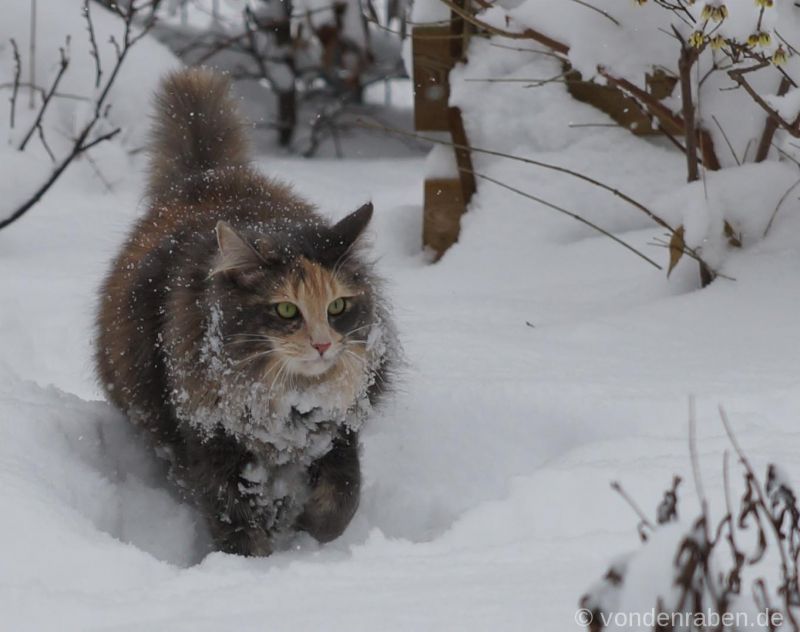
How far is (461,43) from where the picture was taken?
5.12 m

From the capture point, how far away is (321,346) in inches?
108

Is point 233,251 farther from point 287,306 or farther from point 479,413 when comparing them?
point 479,413

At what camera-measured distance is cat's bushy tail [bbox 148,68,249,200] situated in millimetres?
3855

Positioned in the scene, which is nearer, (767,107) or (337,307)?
(337,307)

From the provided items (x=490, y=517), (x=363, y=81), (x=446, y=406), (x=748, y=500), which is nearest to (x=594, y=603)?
(x=748, y=500)

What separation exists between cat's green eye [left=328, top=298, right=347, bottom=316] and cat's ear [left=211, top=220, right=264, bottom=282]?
0.19 m

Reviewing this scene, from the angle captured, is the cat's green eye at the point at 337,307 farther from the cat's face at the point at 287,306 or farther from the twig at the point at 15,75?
the twig at the point at 15,75

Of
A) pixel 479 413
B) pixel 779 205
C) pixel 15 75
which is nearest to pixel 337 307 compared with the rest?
pixel 479 413

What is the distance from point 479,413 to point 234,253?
1.01 metres

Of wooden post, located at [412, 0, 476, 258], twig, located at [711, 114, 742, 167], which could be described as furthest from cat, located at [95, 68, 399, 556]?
wooden post, located at [412, 0, 476, 258]

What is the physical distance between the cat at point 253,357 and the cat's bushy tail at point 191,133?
Answer: 0.34 m

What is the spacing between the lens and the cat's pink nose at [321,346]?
275 cm

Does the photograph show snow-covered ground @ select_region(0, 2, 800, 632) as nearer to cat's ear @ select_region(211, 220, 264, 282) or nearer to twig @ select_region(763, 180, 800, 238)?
twig @ select_region(763, 180, 800, 238)

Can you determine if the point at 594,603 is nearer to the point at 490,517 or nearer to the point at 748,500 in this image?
the point at 748,500
